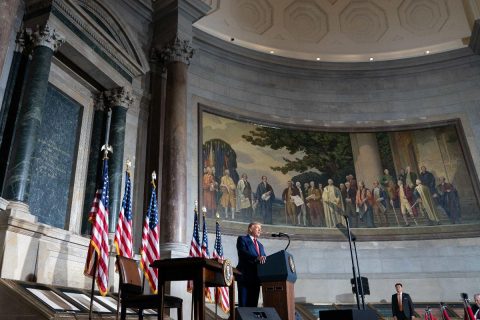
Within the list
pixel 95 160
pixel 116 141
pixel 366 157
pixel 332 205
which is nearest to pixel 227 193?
pixel 332 205

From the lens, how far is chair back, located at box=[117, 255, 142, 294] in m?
5.60

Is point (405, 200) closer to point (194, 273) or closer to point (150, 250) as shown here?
point (150, 250)

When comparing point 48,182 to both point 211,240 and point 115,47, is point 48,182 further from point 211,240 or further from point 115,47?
point 211,240

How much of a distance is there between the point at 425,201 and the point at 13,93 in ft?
35.5

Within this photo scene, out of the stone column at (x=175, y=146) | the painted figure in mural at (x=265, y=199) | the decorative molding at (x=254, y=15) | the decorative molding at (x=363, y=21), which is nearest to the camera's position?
the stone column at (x=175, y=146)

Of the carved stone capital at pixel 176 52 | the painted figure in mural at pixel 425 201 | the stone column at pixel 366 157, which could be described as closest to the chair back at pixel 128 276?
the carved stone capital at pixel 176 52

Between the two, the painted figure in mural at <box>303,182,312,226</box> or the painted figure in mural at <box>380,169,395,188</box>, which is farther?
the painted figure in mural at <box>380,169,395,188</box>

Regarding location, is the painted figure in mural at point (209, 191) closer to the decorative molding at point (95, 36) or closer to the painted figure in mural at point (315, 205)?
the painted figure in mural at point (315, 205)

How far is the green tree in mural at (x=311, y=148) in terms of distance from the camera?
1306cm

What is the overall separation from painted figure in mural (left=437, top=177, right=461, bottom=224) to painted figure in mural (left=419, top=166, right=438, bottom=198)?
0.14 metres

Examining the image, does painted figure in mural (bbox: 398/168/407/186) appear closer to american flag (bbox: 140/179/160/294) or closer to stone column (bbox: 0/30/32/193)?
american flag (bbox: 140/179/160/294)

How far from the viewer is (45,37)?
7980 mm

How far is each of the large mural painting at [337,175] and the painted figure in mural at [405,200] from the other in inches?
1.1

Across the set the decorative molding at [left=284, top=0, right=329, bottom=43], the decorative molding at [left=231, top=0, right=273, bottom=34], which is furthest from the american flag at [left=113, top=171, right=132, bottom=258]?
the decorative molding at [left=284, top=0, right=329, bottom=43]
